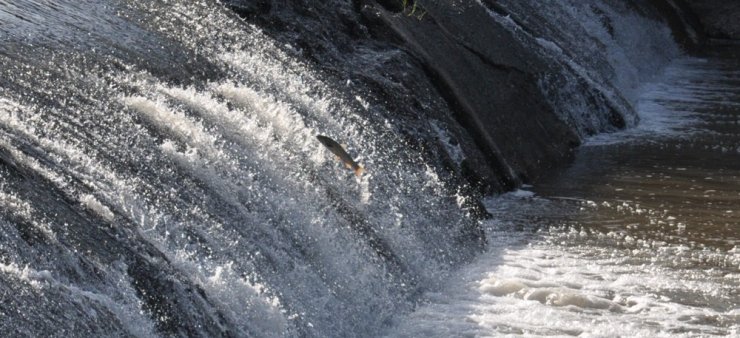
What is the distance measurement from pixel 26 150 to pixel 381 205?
7.23ft

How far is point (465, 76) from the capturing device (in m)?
9.09

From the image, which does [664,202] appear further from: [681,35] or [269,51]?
[681,35]

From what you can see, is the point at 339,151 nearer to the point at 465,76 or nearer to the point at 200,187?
the point at 200,187

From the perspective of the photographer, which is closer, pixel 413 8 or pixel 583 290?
pixel 583 290

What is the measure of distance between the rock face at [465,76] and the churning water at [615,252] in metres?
0.26

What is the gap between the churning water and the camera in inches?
235

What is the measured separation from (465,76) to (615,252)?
238 centimetres

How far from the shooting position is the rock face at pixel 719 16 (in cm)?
1719

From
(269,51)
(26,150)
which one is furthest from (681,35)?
(26,150)

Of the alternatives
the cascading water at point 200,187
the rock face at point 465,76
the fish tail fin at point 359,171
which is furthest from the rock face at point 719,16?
the fish tail fin at point 359,171

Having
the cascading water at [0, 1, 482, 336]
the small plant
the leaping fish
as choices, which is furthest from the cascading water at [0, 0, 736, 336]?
the small plant

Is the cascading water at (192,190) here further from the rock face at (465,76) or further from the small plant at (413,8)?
the small plant at (413,8)

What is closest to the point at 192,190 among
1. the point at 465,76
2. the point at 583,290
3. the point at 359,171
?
the point at 359,171

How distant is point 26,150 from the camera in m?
5.07
